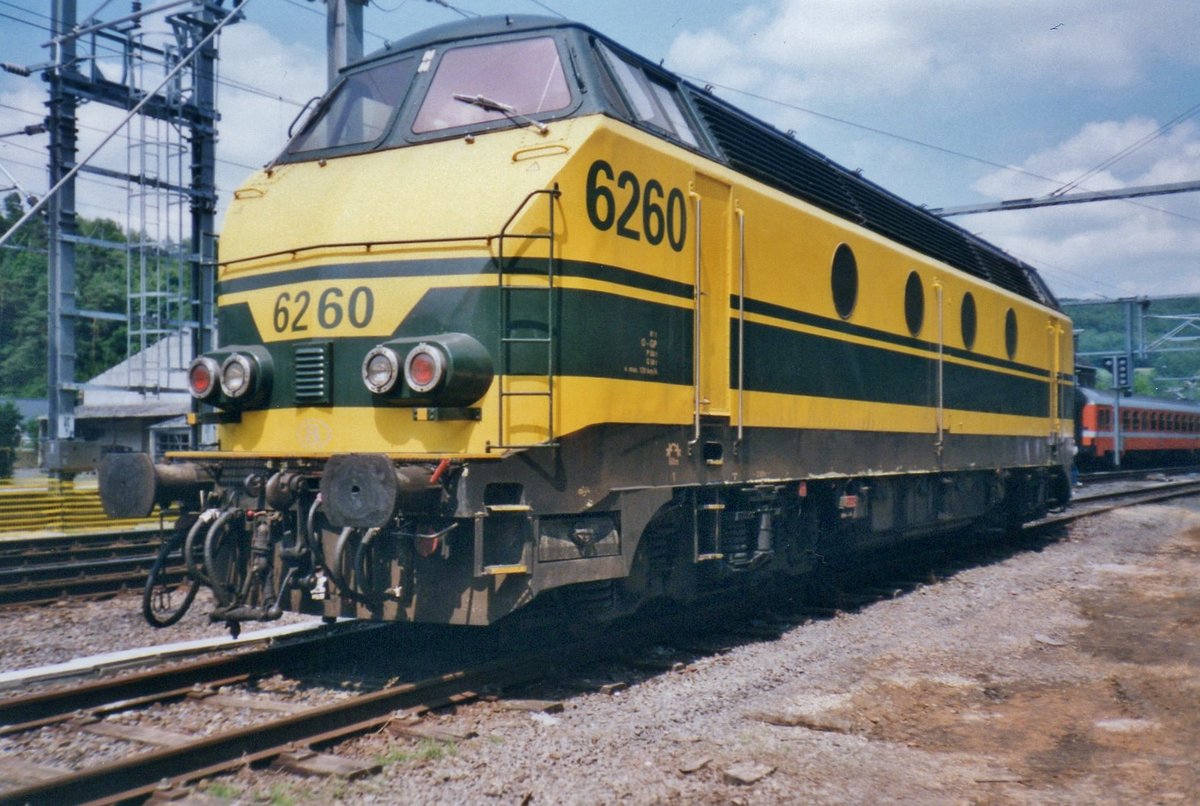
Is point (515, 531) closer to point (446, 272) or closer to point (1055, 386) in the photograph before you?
point (446, 272)

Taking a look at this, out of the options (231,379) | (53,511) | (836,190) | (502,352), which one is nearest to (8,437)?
(53,511)

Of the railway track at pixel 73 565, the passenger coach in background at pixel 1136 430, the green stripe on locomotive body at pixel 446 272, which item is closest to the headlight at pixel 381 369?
the green stripe on locomotive body at pixel 446 272

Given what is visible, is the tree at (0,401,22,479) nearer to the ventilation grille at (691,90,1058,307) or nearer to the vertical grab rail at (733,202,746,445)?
the ventilation grille at (691,90,1058,307)

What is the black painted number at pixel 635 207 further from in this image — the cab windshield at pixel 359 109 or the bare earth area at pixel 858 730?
the bare earth area at pixel 858 730

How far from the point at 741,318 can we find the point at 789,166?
84.8 inches

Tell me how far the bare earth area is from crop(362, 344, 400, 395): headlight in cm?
186

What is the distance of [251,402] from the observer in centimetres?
669

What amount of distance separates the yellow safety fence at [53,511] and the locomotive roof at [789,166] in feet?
34.3

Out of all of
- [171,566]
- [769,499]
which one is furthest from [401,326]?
[171,566]

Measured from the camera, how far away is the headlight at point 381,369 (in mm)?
5922

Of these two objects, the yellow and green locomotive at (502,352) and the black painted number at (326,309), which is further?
the black painted number at (326,309)

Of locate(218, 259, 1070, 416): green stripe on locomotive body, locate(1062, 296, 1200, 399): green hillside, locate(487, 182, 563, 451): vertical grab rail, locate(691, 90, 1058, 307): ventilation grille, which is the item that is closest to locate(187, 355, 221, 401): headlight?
locate(218, 259, 1070, 416): green stripe on locomotive body

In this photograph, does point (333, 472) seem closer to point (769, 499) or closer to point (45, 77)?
point (769, 499)

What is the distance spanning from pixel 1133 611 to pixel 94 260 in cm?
6708
